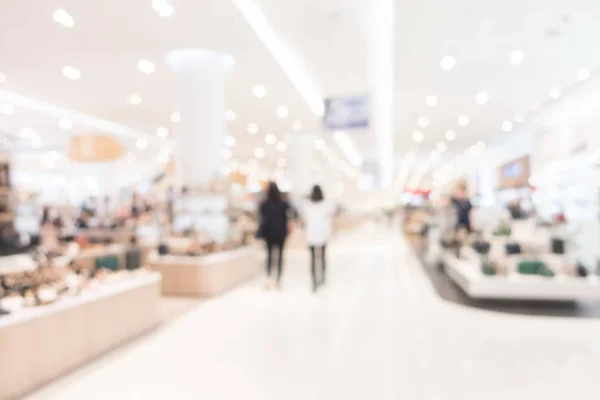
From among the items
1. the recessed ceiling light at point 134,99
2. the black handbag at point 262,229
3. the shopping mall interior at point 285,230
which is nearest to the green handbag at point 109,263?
the shopping mall interior at point 285,230

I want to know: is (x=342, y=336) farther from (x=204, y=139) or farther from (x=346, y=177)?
(x=346, y=177)

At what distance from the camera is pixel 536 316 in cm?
512

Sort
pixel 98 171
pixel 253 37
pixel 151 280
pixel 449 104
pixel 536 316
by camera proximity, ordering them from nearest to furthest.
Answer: pixel 151 280
pixel 536 316
pixel 253 37
pixel 449 104
pixel 98 171

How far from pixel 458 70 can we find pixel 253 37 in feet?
13.3

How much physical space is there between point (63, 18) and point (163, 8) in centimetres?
131

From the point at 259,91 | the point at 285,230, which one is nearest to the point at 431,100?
the point at 259,91

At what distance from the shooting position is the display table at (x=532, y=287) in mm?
5152

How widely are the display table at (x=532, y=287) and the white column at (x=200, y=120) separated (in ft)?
15.1

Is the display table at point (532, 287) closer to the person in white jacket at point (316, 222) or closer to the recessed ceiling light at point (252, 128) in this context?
the person in white jacket at point (316, 222)

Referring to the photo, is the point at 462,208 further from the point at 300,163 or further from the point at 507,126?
the point at 300,163

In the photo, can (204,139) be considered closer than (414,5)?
No

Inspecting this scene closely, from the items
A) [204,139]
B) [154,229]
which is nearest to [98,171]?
[154,229]

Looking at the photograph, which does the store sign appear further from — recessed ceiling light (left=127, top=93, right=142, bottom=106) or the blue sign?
recessed ceiling light (left=127, top=93, right=142, bottom=106)

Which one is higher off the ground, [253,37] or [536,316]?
[253,37]
